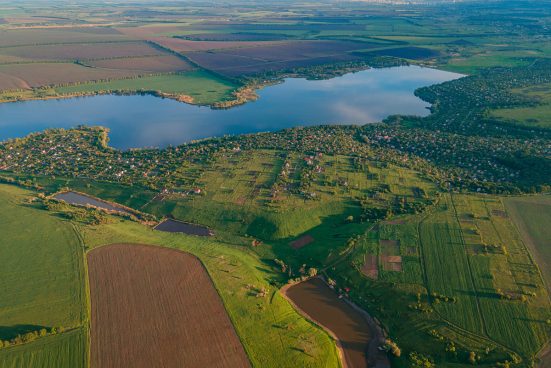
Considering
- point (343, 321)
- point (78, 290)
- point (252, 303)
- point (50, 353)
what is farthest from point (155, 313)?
point (343, 321)

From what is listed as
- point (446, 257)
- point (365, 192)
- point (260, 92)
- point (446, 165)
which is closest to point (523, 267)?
point (446, 257)

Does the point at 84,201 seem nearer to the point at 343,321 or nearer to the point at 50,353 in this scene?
the point at 50,353

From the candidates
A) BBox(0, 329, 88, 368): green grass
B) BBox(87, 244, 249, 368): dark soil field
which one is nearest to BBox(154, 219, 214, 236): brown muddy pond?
BBox(87, 244, 249, 368): dark soil field

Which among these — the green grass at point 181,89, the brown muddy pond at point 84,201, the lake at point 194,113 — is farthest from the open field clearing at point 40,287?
the green grass at point 181,89

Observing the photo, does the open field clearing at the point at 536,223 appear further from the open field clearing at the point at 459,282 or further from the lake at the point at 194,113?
the lake at the point at 194,113

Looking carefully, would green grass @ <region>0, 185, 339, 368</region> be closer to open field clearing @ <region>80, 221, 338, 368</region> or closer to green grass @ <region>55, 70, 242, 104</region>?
open field clearing @ <region>80, 221, 338, 368</region>

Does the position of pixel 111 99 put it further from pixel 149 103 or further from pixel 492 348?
pixel 492 348
